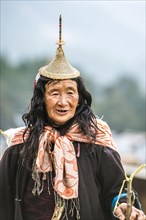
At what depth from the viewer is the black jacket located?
328 cm

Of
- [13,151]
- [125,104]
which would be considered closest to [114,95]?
[125,104]

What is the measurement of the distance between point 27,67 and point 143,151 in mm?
9496

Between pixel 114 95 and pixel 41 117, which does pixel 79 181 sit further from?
pixel 114 95

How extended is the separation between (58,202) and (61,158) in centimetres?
26

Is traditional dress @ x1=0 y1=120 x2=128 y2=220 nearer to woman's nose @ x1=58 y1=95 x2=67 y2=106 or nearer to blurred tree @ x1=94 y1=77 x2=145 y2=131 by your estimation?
woman's nose @ x1=58 y1=95 x2=67 y2=106

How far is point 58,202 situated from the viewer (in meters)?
3.23

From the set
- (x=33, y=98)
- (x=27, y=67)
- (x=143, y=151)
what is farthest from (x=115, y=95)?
(x=33, y=98)

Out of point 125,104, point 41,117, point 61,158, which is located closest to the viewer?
point 61,158

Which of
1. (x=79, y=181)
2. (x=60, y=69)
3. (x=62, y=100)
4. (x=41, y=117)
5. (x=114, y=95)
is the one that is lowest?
(x=114, y=95)

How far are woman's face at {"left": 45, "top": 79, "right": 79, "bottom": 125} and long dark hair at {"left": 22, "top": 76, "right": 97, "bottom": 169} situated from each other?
47 millimetres

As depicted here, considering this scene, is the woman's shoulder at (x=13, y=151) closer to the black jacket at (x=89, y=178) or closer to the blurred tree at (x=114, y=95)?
the black jacket at (x=89, y=178)

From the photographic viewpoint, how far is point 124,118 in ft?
71.2

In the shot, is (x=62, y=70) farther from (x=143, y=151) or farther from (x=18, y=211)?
(x=143, y=151)

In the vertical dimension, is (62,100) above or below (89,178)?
above
